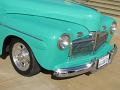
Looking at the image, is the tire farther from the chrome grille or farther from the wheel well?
the chrome grille

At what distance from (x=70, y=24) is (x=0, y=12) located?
1257mm

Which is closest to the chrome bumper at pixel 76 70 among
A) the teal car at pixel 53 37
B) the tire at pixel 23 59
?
the teal car at pixel 53 37

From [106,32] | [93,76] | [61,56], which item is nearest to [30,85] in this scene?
[61,56]

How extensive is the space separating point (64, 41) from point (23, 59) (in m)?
0.90

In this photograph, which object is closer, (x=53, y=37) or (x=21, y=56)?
(x=53, y=37)

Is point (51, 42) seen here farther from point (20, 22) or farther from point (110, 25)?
point (110, 25)

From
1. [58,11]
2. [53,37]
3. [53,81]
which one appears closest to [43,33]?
[53,37]

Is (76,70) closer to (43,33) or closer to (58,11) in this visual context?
(43,33)

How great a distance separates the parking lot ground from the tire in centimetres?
13

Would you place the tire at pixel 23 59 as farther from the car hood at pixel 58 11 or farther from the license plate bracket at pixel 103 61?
the license plate bracket at pixel 103 61

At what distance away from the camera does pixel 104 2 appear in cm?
1033

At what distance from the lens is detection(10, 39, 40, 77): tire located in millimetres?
4832

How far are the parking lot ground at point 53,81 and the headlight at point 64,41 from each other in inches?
29.2

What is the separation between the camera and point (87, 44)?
492 centimetres
